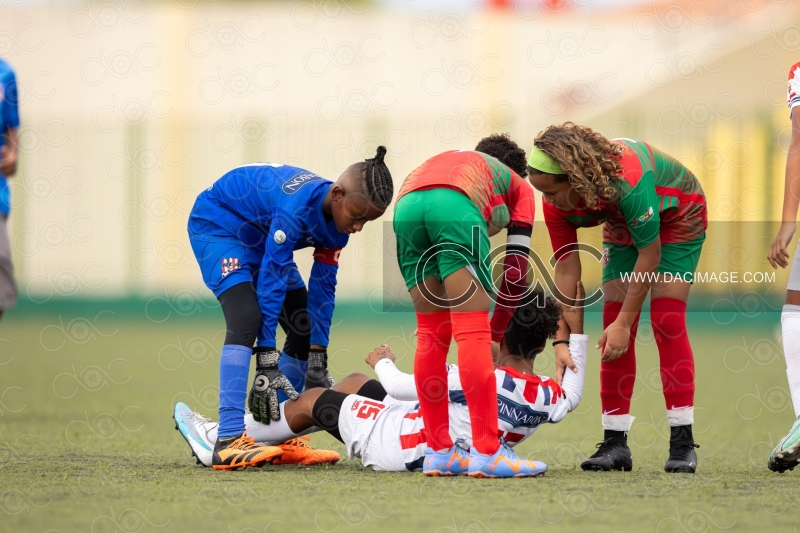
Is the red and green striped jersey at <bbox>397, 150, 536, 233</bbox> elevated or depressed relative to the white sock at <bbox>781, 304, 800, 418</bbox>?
elevated

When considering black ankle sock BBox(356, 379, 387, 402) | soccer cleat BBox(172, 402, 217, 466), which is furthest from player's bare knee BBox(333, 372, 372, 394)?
soccer cleat BBox(172, 402, 217, 466)

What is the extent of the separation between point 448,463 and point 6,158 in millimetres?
1985

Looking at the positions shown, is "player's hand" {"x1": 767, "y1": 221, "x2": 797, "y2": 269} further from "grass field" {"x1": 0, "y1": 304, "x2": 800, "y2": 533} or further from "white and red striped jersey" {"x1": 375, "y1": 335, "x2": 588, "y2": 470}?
"white and red striped jersey" {"x1": 375, "y1": 335, "x2": 588, "y2": 470}

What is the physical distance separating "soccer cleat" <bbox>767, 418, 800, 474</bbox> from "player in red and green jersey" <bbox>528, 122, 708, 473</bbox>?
32 cm

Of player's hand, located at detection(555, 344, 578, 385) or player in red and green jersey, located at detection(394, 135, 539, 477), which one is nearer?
player in red and green jersey, located at detection(394, 135, 539, 477)

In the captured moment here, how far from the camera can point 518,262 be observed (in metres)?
4.17

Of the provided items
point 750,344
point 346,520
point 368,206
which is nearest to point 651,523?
point 346,520

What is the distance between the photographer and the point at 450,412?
407 cm

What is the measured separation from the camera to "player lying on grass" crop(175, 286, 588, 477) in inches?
156

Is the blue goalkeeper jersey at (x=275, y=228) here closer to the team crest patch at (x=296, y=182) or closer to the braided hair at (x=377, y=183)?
the team crest patch at (x=296, y=182)

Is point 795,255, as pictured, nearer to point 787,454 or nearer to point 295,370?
point 787,454

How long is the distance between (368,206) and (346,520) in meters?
1.54

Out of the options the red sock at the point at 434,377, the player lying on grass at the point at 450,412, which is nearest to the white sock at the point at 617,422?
the player lying on grass at the point at 450,412

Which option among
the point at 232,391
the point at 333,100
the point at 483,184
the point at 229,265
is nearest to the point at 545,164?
the point at 483,184
